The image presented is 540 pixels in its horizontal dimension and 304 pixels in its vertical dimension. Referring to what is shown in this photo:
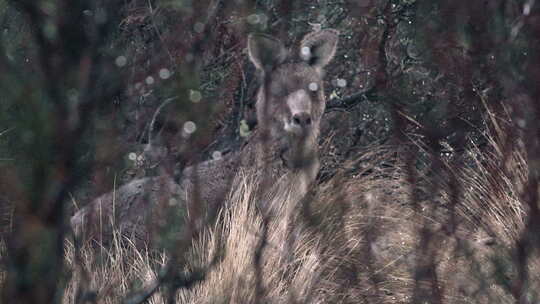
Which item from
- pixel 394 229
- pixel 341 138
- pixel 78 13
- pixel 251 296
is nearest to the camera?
pixel 78 13

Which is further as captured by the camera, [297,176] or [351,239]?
[297,176]

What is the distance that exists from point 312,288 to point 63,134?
3.27 metres

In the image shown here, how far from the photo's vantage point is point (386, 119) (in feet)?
27.4

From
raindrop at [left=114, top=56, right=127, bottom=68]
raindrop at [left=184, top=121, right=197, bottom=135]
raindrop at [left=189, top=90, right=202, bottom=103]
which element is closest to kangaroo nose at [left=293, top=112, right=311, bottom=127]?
raindrop at [left=189, top=90, right=202, bottom=103]

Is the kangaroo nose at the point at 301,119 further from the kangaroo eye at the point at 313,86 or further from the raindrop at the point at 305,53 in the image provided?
the raindrop at the point at 305,53

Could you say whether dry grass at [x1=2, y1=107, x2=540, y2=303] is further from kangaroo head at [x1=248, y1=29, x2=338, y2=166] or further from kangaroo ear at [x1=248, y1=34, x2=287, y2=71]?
kangaroo ear at [x1=248, y1=34, x2=287, y2=71]

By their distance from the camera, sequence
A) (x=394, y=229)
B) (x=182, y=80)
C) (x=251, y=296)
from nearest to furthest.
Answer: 1. (x=182, y=80)
2. (x=251, y=296)
3. (x=394, y=229)

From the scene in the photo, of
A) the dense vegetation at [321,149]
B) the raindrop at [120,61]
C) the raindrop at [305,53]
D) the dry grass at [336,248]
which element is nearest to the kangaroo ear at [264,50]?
the raindrop at [305,53]

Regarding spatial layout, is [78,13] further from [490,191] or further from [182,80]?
[490,191]

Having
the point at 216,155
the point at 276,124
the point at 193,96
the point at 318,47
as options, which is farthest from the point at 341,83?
the point at 193,96

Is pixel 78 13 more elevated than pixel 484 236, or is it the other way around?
pixel 78 13

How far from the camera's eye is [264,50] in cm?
636

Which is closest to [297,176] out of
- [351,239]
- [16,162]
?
[351,239]

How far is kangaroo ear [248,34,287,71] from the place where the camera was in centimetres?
630
